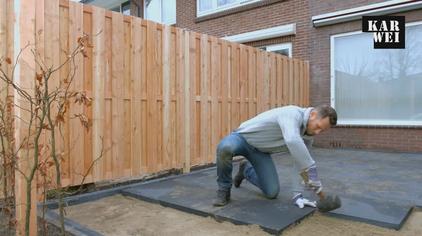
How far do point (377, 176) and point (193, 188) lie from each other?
8.85ft

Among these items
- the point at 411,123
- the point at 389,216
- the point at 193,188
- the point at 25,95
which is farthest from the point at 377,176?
the point at 25,95

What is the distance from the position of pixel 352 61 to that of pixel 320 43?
2.99 ft

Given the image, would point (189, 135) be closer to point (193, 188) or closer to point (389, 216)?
point (193, 188)

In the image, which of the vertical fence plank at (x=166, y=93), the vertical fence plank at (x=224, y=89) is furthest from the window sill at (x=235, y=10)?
the vertical fence plank at (x=166, y=93)

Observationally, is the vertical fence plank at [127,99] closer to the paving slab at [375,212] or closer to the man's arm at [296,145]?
the man's arm at [296,145]

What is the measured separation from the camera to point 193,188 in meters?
4.88

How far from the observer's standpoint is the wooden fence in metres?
4.32

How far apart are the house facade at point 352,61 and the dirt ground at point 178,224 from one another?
16.2 ft

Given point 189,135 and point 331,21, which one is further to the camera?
point 331,21

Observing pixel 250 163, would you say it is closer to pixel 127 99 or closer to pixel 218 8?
pixel 127 99

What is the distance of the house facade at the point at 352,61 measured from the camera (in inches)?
320

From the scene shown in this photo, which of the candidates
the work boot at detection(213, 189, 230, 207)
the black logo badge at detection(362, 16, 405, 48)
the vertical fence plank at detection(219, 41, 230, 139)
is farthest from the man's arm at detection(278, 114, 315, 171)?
the black logo badge at detection(362, 16, 405, 48)

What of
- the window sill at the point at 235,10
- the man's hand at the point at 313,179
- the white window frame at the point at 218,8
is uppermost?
the white window frame at the point at 218,8

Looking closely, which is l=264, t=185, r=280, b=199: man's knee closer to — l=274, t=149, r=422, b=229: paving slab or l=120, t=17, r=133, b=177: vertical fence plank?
l=274, t=149, r=422, b=229: paving slab
